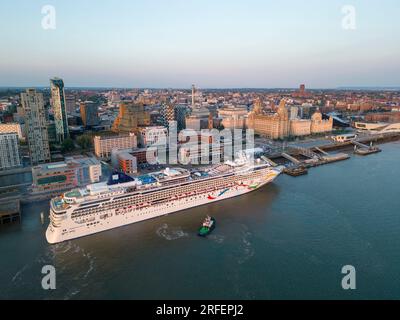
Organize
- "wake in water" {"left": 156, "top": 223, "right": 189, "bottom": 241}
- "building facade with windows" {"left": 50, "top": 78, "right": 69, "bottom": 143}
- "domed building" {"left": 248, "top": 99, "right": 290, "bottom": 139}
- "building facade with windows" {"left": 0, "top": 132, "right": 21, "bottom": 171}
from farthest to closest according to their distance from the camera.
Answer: "domed building" {"left": 248, "top": 99, "right": 290, "bottom": 139}
"building facade with windows" {"left": 50, "top": 78, "right": 69, "bottom": 143}
"building facade with windows" {"left": 0, "top": 132, "right": 21, "bottom": 171}
"wake in water" {"left": 156, "top": 223, "right": 189, "bottom": 241}

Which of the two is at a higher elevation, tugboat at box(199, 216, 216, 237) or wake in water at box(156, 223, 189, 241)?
tugboat at box(199, 216, 216, 237)

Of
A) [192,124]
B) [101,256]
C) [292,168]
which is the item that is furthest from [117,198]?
[192,124]

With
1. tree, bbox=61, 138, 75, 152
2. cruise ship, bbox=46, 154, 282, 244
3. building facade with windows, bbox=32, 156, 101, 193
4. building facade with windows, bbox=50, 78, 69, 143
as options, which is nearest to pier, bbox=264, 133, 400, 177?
cruise ship, bbox=46, 154, 282, 244

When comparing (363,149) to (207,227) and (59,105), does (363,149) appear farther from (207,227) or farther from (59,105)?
(59,105)

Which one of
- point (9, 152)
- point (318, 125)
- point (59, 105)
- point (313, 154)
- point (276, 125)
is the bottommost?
point (313, 154)

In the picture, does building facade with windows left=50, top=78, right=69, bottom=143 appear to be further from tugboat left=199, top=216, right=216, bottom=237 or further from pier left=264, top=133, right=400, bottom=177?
tugboat left=199, top=216, right=216, bottom=237

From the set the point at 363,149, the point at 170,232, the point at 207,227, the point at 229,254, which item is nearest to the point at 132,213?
the point at 170,232

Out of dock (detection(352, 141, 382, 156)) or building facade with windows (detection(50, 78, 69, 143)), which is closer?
dock (detection(352, 141, 382, 156))
